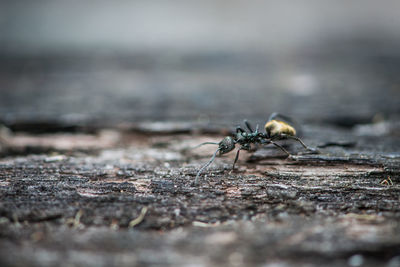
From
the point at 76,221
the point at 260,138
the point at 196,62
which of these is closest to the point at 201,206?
the point at 76,221

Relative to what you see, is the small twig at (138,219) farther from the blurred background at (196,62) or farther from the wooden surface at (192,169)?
the blurred background at (196,62)

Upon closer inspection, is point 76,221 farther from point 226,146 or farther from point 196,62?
point 196,62

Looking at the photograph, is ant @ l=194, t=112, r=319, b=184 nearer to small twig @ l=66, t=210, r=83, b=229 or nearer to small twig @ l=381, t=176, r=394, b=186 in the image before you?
small twig @ l=381, t=176, r=394, b=186

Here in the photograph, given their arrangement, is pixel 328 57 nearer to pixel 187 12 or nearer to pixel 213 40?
pixel 213 40

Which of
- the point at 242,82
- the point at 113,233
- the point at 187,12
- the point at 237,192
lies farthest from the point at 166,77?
the point at 187,12

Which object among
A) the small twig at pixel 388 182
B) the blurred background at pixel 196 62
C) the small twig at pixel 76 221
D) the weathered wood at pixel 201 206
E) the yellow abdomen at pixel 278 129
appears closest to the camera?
the weathered wood at pixel 201 206

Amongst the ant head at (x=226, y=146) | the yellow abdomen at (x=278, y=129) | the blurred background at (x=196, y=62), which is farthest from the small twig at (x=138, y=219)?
the blurred background at (x=196, y=62)

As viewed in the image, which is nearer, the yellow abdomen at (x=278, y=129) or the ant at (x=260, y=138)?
the ant at (x=260, y=138)
